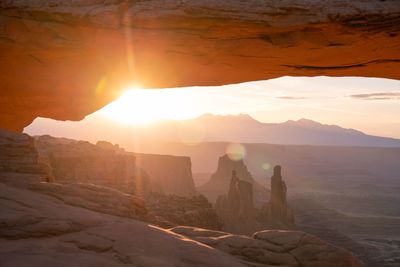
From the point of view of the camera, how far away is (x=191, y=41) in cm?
1377

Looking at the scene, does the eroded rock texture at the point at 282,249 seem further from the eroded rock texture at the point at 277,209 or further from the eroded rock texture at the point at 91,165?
the eroded rock texture at the point at 277,209

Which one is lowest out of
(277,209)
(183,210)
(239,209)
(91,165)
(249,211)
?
(277,209)

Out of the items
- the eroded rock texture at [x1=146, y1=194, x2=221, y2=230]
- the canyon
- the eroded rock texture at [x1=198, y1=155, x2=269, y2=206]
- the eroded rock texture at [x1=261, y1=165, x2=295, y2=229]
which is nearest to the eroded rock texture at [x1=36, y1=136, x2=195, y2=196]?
the eroded rock texture at [x1=146, y1=194, x2=221, y2=230]

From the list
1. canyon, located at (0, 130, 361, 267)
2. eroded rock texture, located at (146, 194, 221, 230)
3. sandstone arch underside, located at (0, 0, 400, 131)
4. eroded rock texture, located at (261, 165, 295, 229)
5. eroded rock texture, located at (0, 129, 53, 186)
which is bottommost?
eroded rock texture, located at (261, 165, 295, 229)

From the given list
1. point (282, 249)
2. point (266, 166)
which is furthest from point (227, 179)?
point (266, 166)

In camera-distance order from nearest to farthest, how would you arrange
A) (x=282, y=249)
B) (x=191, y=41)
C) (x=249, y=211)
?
(x=282, y=249) < (x=191, y=41) < (x=249, y=211)

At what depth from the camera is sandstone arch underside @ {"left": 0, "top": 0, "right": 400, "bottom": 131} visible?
12359 millimetres

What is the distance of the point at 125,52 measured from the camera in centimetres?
1519

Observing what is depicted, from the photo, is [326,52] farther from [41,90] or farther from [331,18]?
[41,90]

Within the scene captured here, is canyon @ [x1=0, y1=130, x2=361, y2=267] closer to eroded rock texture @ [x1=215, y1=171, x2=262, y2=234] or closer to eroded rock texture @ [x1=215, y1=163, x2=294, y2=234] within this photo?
eroded rock texture @ [x1=215, y1=163, x2=294, y2=234]

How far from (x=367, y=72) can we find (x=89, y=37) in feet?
31.3

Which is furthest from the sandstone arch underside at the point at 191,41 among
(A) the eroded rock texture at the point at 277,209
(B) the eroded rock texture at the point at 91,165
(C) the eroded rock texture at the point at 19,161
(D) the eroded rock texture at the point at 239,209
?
(A) the eroded rock texture at the point at 277,209

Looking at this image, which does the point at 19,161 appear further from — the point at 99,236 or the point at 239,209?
the point at 239,209

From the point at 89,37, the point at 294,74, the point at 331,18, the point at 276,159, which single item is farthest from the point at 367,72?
the point at 276,159
